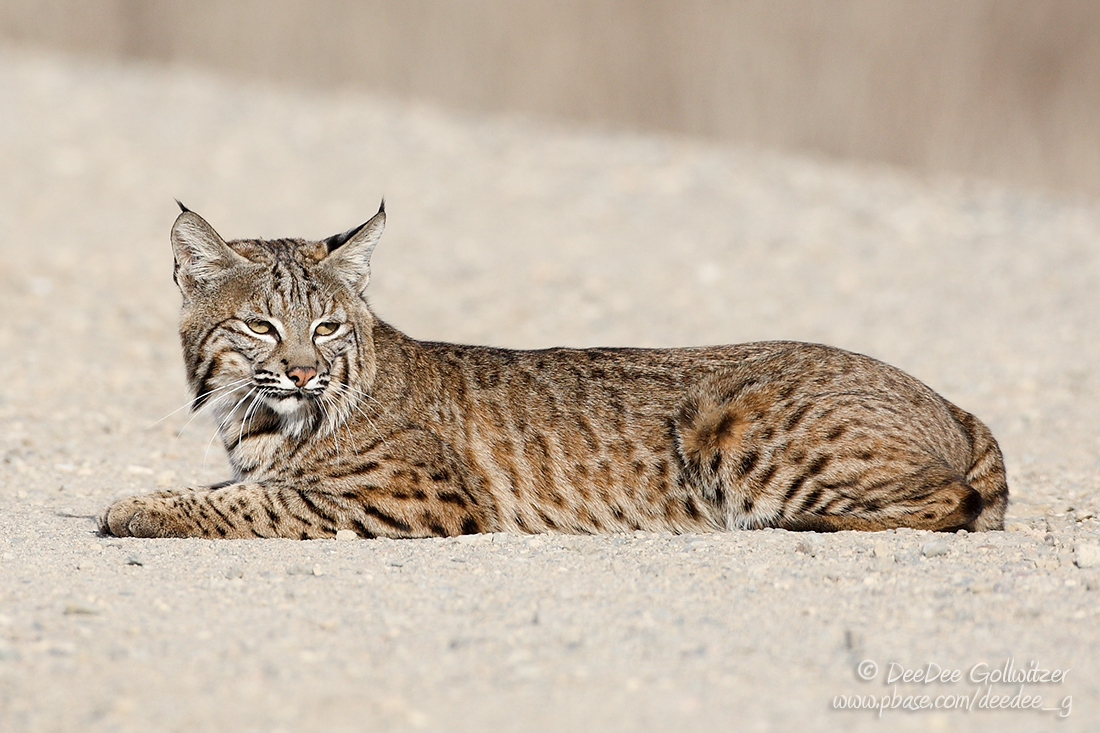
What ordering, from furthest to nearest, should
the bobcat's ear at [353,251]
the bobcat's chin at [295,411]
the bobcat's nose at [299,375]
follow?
the bobcat's ear at [353,251] < the bobcat's chin at [295,411] < the bobcat's nose at [299,375]

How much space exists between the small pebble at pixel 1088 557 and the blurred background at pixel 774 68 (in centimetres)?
1352

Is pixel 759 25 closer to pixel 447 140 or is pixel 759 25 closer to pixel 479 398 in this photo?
pixel 447 140

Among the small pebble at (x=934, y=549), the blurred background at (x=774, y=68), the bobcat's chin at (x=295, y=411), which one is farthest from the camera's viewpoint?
→ the blurred background at (x=774, y=68)

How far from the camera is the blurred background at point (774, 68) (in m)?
18.0

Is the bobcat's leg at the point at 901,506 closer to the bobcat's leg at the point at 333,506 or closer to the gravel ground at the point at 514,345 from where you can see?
the gravel ground at the point at 514,345

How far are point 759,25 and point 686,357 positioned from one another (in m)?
13.1

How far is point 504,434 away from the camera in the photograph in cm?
679

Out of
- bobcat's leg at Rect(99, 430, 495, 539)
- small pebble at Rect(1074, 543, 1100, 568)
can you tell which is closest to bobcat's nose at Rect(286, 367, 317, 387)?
bobcat's leg at Rect(99, 430, 495, 539)

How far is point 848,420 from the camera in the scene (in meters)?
6.34

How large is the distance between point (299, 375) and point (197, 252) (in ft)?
3.15

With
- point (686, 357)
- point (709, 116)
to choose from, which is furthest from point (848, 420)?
point (709, 116)

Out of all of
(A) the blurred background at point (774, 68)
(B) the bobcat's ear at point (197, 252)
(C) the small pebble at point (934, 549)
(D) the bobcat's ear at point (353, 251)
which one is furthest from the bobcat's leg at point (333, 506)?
(A) the blurred background at point (774, 68)

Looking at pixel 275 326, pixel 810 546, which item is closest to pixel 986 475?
pixel 810 546

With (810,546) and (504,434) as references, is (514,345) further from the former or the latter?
(810,546)
